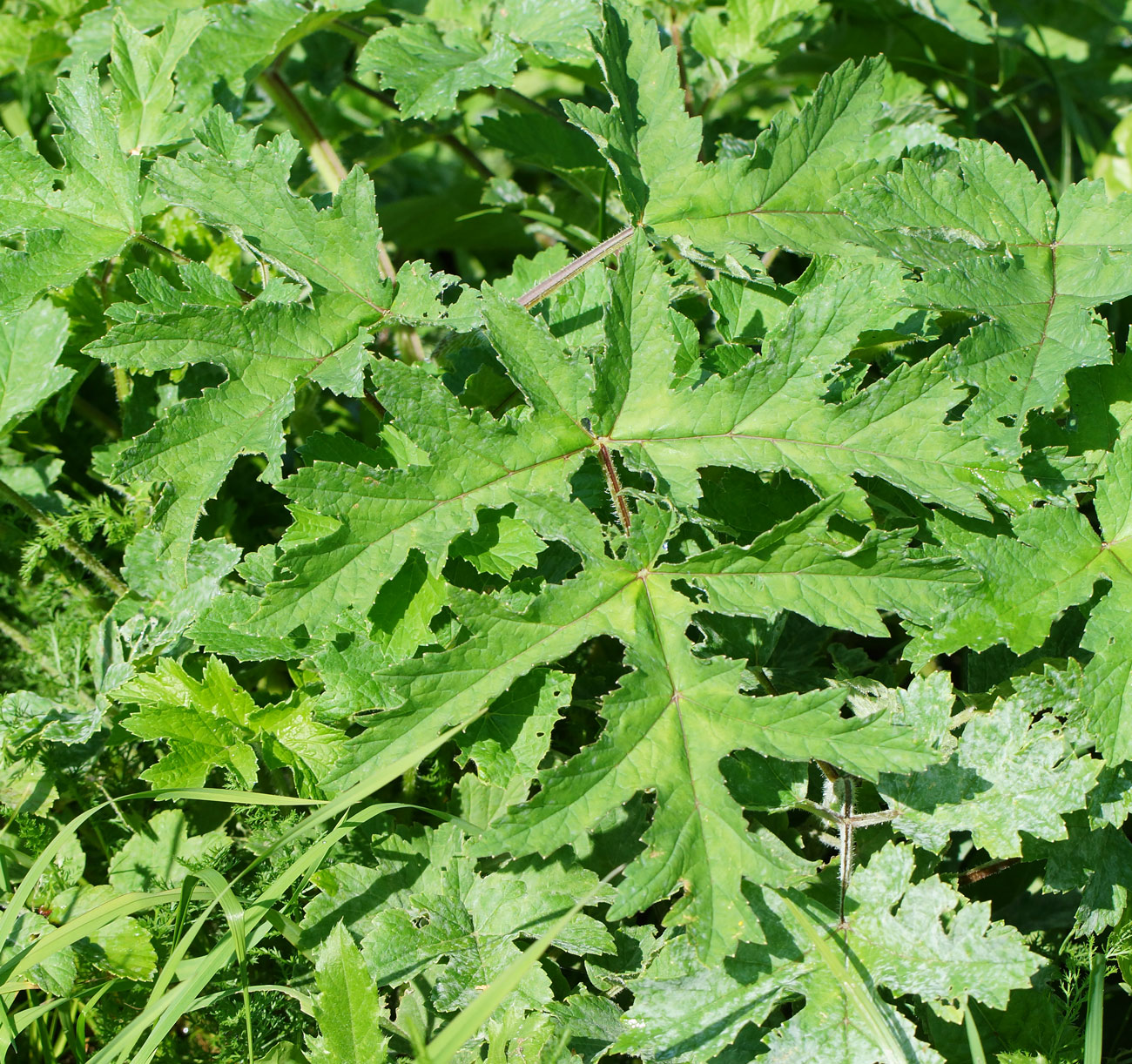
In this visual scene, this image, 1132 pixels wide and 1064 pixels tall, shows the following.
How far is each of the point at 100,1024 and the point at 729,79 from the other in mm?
3045

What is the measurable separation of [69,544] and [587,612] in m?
1.57

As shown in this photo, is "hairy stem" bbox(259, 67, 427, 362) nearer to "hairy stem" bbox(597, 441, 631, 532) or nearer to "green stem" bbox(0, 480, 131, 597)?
"green stem" bbox(0, 480, 131, 597)

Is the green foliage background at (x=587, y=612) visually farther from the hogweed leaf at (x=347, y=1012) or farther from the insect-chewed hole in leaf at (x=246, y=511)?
the insect-chewed hole in leaf at (x=246, y=511)

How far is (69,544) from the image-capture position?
8.84ft

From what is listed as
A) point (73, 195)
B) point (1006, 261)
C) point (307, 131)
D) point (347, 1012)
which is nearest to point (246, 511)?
point (73, 195)

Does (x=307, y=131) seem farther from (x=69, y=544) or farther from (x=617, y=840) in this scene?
(x=617, y=840)

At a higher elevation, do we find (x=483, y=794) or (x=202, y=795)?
(x=202, y=795)

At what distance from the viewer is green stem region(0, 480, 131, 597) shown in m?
2.65

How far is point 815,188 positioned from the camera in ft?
7.88

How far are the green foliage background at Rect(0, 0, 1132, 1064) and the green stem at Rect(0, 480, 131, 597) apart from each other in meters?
0.02

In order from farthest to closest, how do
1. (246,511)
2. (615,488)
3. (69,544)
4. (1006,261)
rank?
(246,511)
(69,544)
(1006,261)
(615,488)

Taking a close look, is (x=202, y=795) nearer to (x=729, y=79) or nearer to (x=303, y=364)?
(x=303, y=364)

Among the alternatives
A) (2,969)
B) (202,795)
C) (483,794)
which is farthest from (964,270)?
(2,969)

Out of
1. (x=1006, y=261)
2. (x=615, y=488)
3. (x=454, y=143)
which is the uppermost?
(x=454, y=143)
